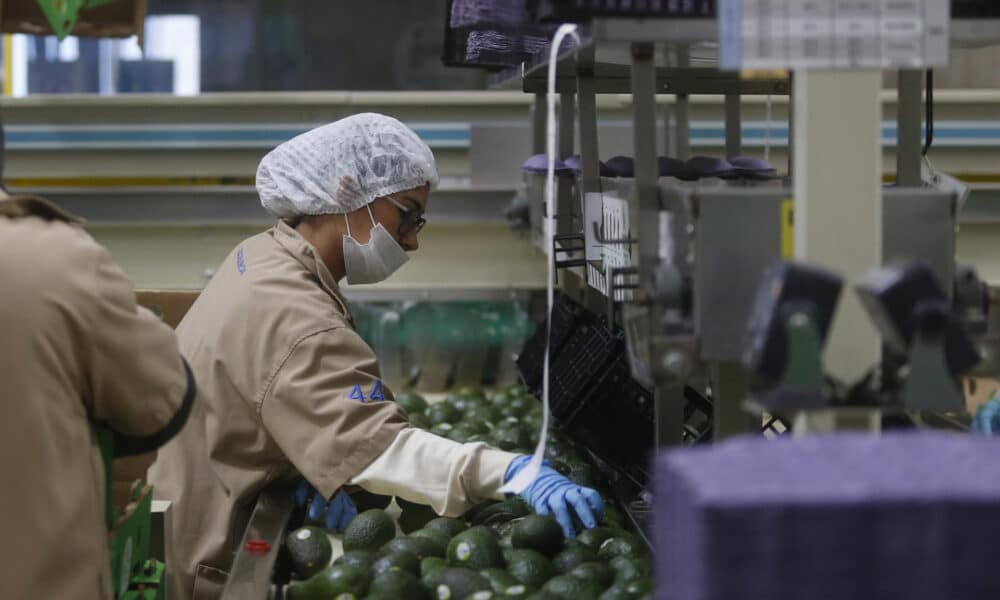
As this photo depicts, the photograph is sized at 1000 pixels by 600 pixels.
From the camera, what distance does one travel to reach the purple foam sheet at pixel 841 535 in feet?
3.80

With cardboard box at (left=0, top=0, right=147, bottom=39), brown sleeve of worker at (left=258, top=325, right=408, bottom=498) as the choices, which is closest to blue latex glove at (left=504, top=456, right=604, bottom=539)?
brown sleeve of worker at (left=258, top=325, right=408, bottom=498)

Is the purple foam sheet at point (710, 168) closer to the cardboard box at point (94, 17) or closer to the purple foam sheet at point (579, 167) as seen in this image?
the purple foam sheet at point (579, 167)

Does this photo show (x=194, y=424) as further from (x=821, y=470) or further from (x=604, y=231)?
(x=821, y=470)

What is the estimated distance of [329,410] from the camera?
2385 millimetres

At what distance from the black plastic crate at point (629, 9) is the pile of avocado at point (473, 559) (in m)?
0.93

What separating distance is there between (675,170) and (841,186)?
1.03 meters

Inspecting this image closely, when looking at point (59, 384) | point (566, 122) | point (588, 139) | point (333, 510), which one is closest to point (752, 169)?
point (588, 139)

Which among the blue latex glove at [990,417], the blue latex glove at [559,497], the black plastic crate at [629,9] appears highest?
the black plastic crate at [629,9]

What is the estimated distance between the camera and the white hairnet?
2836mm

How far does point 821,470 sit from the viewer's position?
4.07ft

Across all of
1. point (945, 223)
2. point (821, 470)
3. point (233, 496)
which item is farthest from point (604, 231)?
point (821, 470)

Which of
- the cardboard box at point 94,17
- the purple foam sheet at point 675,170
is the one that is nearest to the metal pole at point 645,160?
the purple foam sheet at point 675,170

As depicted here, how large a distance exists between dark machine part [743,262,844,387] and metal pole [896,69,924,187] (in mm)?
782

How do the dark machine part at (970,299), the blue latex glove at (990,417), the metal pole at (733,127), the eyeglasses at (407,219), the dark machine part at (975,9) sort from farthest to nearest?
the metal pole at (733,127), the eyeglasses at (407,219), the blue latex glove at (990,417), the dark machine part at (975,9), the dark machine part at (970,299)
